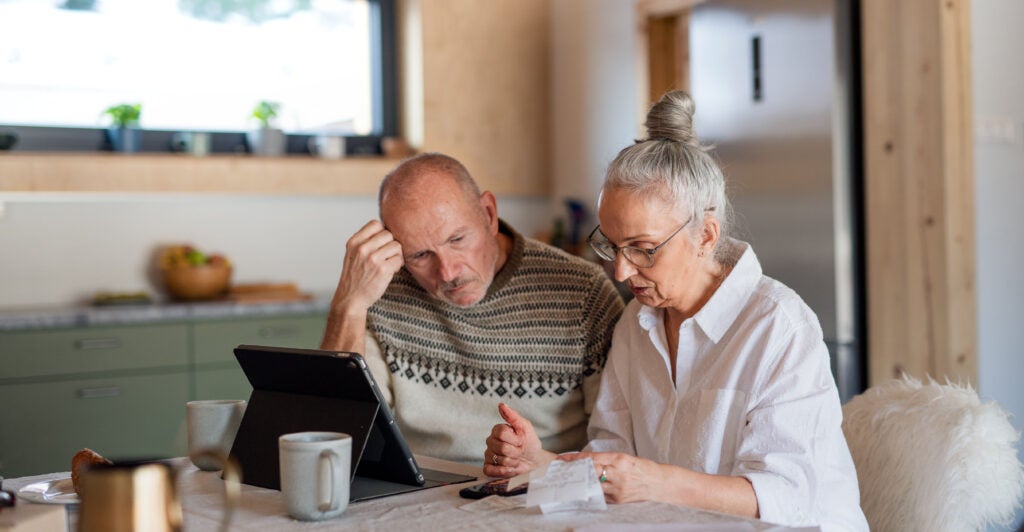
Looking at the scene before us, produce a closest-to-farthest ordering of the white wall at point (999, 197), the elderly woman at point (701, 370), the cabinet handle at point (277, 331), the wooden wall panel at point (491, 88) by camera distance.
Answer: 1. the elderly woman at point (701, 370)
2. the white wall at point (999, 197)
3. the cabinet handle at point (277, 331)
4. the wooden wall panel at point (491, 88)

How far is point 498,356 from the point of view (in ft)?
7.09

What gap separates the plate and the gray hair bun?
1.08 metres

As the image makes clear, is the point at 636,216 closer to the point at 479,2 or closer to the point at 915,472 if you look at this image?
the point at 915,472

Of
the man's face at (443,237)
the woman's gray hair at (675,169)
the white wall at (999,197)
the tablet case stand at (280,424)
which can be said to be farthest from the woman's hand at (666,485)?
the white wall at (999,197)

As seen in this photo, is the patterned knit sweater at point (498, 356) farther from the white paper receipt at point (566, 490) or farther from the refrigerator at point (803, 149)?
the refrigerator at point (803, 149)

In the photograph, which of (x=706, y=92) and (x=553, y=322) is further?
(x=706, y=92)

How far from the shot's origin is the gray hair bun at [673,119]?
1.79 meters

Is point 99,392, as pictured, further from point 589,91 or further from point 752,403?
point 752,403

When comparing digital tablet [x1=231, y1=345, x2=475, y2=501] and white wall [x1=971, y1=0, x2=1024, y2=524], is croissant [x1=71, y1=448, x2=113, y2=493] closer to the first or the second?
digital tablet [x1=231, y1=345, x2=475, y2=501]

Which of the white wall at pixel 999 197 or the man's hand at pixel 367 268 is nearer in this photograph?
the man's hand at pixel 367 268

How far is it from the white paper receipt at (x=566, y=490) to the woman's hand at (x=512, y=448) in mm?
273

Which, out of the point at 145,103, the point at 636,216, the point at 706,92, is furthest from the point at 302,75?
the point at 636,216

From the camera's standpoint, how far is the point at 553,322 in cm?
217

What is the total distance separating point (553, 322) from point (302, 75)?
118 inches
